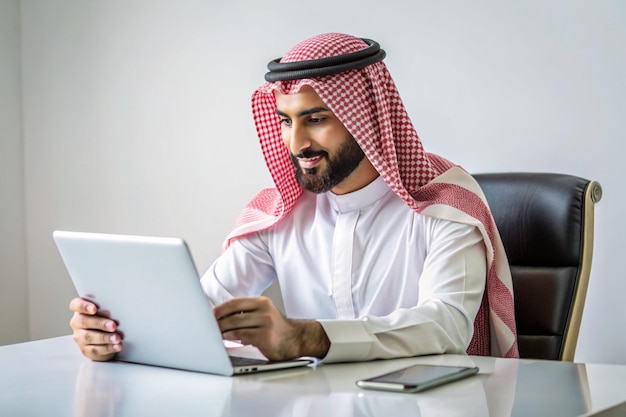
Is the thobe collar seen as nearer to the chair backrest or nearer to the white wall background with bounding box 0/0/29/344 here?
the chair backrest

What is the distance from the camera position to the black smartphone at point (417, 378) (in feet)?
4.93

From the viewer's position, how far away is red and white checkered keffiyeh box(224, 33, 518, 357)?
2.35m

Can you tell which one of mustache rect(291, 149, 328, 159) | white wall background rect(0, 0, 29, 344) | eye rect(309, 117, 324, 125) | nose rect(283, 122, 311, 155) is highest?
eye rect(309, 117, 324, 125)

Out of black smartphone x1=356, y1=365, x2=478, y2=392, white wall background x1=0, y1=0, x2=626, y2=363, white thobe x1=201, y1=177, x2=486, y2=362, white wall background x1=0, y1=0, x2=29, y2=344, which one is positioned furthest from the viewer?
white wall background x1=0, y1=0, x2=29, y2=344

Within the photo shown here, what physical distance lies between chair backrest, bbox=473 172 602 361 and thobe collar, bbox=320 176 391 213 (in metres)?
0.35

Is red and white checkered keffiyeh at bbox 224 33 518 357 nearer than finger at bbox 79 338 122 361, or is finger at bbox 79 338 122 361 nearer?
finger at bbox 79 338 122 361

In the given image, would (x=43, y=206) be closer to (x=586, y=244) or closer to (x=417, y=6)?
(x=417, y=6)

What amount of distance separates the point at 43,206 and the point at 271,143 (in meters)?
2.30

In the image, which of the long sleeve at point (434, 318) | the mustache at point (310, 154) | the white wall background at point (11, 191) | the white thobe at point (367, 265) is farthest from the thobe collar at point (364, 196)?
the white wall background at point (11, 191)

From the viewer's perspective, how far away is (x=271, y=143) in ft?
9.25

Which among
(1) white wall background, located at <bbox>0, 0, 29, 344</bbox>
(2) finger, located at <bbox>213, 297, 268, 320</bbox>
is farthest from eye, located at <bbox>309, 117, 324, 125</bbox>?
(1) white wall background, located at <bbox>0, 0, 29, 344</bbox>

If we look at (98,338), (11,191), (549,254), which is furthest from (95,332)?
(11,191)

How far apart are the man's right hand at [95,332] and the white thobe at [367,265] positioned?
0.49m

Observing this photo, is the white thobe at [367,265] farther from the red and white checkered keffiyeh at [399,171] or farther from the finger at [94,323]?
the finger at [94,323]
